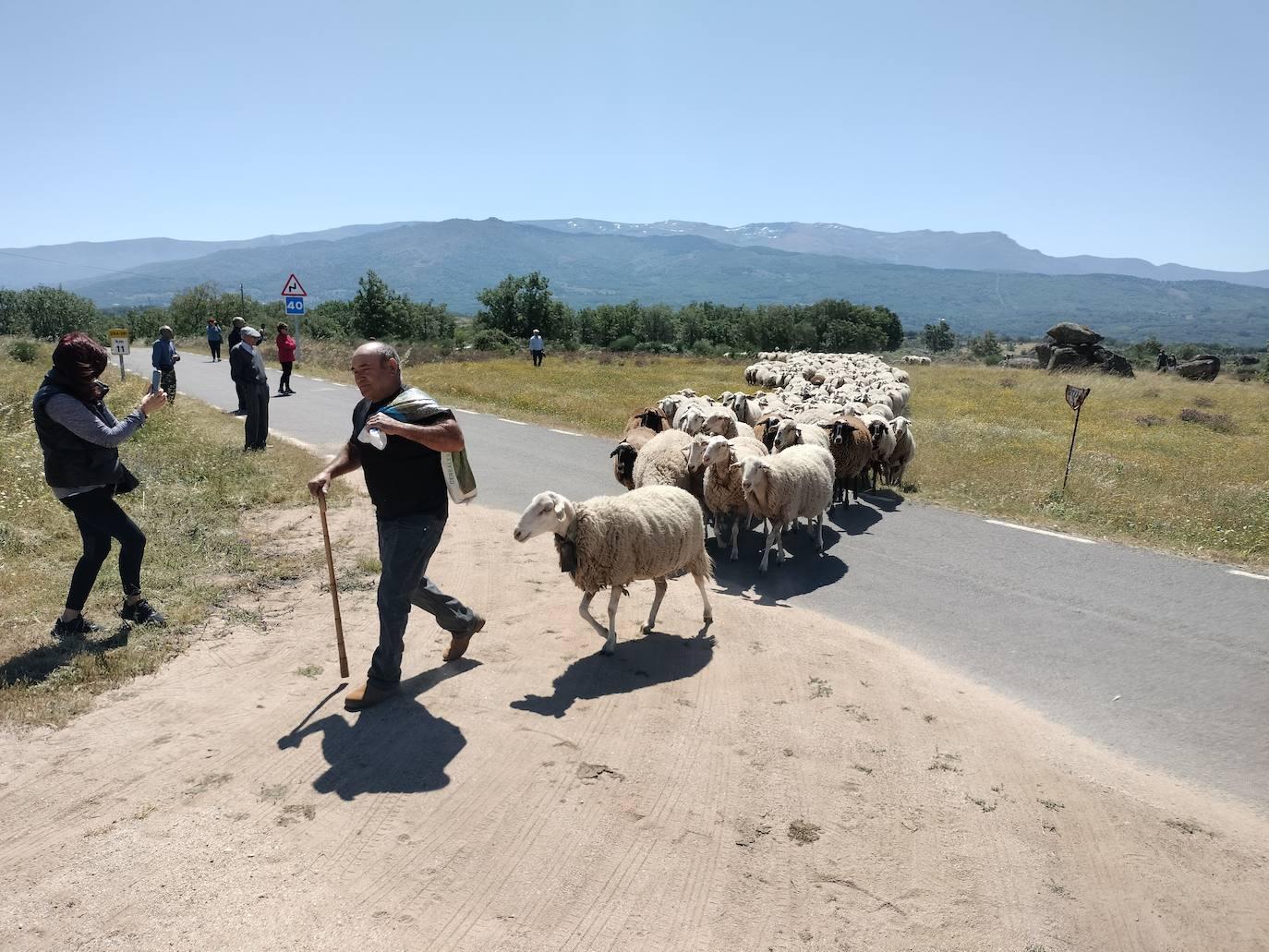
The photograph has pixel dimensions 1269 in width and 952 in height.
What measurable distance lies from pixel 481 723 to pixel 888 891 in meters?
2.82

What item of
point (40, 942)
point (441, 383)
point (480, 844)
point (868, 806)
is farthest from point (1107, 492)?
point (441, 383)

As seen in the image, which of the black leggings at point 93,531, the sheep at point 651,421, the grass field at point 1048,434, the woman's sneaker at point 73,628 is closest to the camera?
the black leggings at point 93,531

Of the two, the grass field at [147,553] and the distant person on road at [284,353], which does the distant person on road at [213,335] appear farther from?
the grass field at [147,553]

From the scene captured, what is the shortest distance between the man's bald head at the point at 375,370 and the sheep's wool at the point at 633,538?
2.09 meters

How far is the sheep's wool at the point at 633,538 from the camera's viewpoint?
22.4 feet

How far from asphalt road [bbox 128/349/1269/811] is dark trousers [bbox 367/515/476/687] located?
12.3 ft

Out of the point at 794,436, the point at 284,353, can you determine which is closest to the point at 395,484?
the point at 794,436

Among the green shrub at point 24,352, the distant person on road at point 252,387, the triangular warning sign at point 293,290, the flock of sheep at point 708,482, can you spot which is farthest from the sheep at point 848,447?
the green shrub at point 24,352

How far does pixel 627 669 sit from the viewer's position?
655 cm

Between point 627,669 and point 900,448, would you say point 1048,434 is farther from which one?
point 627,669

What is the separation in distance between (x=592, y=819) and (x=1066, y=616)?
6268 millimetres

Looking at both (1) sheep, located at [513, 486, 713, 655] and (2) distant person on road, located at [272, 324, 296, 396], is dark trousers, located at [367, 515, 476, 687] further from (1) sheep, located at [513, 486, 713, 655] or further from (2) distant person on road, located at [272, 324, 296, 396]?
(2) distant person on road, located at [272, 324, 296, 396]

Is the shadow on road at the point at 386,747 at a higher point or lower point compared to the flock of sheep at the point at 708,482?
lower

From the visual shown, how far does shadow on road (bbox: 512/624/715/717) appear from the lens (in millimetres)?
5922
